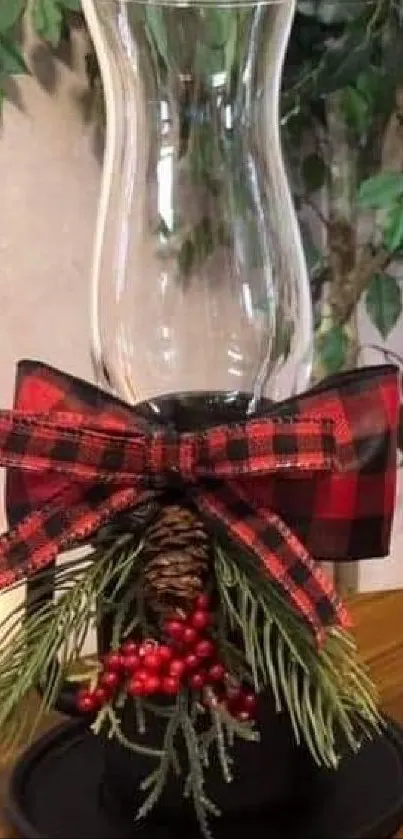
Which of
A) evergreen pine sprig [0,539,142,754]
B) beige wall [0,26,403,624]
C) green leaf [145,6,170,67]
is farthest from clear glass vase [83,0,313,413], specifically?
beige wall [0,26,403,624]

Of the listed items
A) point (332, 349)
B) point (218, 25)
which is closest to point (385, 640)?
point (332, 349)

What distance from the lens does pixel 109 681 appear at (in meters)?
0.65

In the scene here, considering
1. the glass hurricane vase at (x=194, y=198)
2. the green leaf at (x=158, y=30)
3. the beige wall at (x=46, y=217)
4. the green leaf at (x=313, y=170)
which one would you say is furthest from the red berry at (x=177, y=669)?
the green leaf at (x=313, y=170)

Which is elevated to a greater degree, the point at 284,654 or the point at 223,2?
the point at 223,2

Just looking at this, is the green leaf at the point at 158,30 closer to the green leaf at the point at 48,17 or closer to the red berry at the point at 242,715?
the green leaf at the point at 48,17

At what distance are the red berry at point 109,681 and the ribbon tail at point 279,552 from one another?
0.07 metres

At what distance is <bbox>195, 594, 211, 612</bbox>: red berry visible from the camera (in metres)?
0.65

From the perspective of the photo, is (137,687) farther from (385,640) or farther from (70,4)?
(70,4)

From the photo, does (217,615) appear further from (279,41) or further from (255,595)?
(279,41)

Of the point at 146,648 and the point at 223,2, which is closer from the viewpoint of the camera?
the point at 146,648

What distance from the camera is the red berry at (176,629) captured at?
64 centimetres

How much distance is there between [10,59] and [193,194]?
8.3 inches

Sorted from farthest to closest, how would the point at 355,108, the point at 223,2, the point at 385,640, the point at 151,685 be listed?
1. the point at 355,108
2. the point at 385,640
3. the point at 223,2
4. the point at 151,685

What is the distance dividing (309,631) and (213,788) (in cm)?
7
